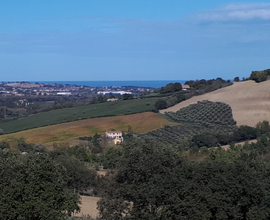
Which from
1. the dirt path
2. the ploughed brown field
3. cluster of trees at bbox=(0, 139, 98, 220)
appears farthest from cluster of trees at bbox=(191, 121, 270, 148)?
cluster of trees at bbox=(0, 139, 98, 220)

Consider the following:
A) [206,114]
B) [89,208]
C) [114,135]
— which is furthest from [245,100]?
[89,208]

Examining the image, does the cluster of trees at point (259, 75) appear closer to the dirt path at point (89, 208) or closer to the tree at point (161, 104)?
the tree at point (161, 104)

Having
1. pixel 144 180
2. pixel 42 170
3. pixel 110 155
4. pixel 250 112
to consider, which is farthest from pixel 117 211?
pixel 250 112

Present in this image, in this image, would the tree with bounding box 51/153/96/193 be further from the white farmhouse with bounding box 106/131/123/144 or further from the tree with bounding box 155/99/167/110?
the tree with bounding box 155/99/167/110

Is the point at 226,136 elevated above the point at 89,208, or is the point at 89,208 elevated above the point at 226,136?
the point at 226,136

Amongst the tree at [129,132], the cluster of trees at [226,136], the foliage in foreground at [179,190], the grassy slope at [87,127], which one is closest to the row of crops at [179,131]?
the tree at [129,132]

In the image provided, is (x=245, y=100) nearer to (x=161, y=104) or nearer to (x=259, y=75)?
(x=161, y=104)
